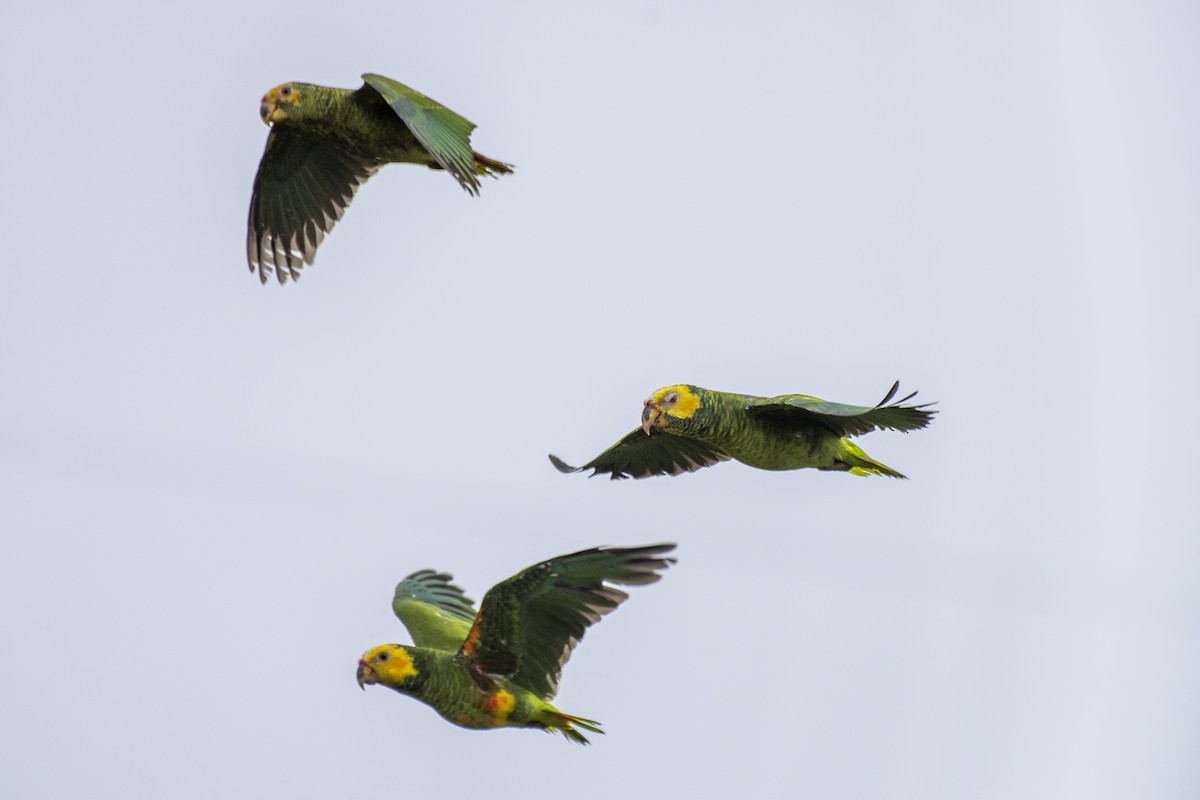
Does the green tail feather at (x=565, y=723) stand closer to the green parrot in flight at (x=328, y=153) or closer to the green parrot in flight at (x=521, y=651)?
the green parrot in flight at (x=521, y=651)

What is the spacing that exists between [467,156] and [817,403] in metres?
2.91

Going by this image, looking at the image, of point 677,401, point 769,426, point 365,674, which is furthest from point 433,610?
point 769,426

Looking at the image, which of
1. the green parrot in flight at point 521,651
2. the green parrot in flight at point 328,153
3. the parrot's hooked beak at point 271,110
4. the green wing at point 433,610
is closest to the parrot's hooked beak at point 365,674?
the green parrot in flight at point 521,651

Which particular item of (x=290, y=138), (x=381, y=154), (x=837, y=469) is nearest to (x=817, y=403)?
(x=837, y=469)

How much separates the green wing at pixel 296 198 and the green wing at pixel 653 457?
329cm

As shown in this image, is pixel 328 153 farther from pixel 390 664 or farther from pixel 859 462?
pixel 859 462

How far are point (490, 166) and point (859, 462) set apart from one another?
352 centimetres

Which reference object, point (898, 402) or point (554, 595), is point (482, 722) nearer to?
point (554, 595)

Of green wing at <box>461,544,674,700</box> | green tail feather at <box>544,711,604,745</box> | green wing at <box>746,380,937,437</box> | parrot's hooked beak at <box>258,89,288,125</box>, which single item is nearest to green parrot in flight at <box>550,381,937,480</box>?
green wing at <box>746,380,937,437</box>

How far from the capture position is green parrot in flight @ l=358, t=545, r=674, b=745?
31.8ft

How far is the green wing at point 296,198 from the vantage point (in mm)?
12844

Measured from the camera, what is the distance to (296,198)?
13.1 metres

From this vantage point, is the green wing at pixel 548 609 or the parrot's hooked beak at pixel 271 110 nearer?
the green wing at pixel 548 609

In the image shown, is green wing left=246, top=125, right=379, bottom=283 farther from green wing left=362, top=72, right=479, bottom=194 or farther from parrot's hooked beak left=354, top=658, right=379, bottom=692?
parrot's hooked beak left=354, top=658, right=379, bottom=692
